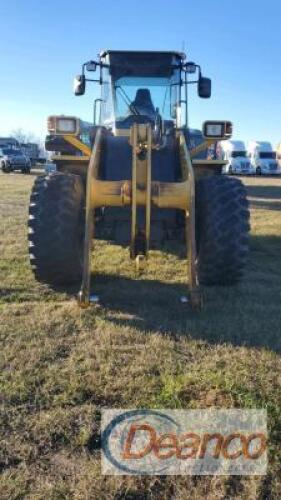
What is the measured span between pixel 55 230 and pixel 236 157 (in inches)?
1374

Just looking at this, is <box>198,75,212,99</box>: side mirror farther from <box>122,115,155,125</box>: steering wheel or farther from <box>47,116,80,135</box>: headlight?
<box>47,116,80,135</box>: headlight

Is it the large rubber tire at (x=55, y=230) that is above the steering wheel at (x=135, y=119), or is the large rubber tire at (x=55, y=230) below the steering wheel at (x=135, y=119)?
below

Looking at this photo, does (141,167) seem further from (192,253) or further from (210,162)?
(210,162)

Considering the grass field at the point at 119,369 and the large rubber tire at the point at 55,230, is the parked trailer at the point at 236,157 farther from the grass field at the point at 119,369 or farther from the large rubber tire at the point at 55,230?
the grass field at the point at 119,369

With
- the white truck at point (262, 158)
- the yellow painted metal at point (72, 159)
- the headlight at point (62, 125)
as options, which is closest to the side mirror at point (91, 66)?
the yellow painted metal at point (72, 159)

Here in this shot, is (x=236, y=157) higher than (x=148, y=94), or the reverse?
(x=236, y=157)

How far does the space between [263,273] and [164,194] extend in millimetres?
2334

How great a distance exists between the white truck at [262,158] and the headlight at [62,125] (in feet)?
113

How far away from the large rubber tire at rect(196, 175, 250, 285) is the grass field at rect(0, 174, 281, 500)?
208 millimetres

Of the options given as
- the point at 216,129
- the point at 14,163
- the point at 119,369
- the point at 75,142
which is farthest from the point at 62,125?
the point at 14,163

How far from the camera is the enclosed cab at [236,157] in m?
37.3

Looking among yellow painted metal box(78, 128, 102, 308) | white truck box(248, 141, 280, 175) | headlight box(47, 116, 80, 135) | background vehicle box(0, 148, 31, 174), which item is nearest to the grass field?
yellow painted metal box(78, 128, 102, 308)

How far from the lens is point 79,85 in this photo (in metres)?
6.80

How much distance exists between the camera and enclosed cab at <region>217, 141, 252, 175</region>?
37.3m
